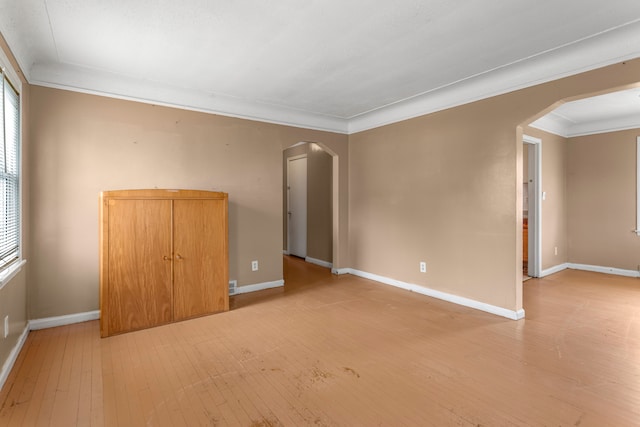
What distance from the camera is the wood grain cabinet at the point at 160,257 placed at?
288cm

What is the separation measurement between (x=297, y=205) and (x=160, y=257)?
12.9 feet

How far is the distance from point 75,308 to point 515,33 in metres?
4.55

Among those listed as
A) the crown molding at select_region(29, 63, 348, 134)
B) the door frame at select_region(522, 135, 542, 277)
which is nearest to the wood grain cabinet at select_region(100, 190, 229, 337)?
the crown molding at select_region(29, 63, 348, 134)

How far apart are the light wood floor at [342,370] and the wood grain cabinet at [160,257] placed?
164 millimetres

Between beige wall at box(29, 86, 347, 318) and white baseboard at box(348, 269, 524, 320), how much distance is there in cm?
176

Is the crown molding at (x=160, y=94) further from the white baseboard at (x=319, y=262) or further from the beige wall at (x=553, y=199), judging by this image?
the beige wall at (x=553, y=199)

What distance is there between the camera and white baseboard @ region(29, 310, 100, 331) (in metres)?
2.98

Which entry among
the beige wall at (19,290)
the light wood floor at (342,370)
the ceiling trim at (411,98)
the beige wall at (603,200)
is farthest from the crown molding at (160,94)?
the beige wall at (603,200)

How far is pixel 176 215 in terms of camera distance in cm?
321

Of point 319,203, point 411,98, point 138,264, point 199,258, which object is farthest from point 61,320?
point 411,98

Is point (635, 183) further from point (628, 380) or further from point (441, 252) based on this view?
point (628, 380)

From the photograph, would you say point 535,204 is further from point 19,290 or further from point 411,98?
point 19,290

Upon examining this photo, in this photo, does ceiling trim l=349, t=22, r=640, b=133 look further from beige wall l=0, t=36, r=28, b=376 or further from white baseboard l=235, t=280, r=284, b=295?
beige wall l=0, t=36, r=28, b=376

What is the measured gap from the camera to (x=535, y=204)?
16.3 ft
